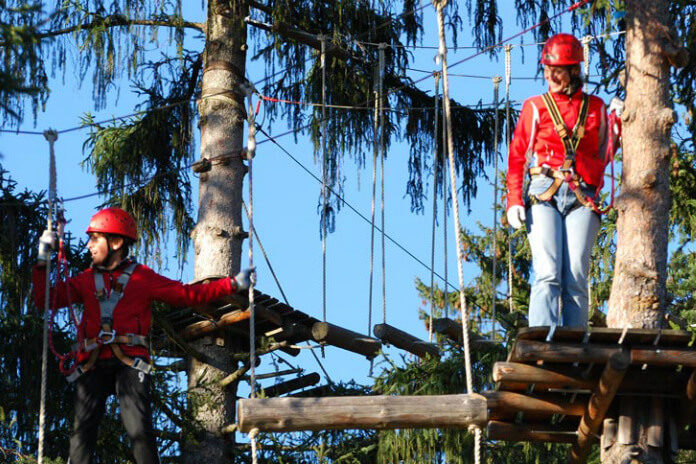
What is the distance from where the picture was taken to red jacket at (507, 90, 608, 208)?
778 centimetres

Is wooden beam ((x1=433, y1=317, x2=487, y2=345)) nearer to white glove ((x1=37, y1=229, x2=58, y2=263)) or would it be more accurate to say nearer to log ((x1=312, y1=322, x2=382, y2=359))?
log ((x1=312, y1=322, x2=382, y2=359))

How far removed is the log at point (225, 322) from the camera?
1047 centimetres

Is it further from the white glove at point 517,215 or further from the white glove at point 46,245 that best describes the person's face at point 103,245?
the white glove at point 517,215

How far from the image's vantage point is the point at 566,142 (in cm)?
778

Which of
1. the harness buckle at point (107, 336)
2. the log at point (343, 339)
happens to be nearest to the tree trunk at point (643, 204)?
the harness buckle at point (107, 336)

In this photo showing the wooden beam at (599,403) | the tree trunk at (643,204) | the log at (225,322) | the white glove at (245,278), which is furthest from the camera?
the log at (225,322)

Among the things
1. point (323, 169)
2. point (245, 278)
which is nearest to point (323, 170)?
point (323, 169)

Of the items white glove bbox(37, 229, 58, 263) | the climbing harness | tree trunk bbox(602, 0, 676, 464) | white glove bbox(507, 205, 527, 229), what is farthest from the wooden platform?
white glove bbox(37, 229, 58, 263)

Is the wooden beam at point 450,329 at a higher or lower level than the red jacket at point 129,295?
higher

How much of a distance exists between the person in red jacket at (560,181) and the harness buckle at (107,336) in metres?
2.23

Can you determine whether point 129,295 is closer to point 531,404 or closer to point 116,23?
point 531,404

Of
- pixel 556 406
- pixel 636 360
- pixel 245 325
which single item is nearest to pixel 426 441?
pixel 245 325

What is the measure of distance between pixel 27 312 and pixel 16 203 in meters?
0.87

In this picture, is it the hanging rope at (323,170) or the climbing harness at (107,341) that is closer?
the climbing harness at (107,341)
